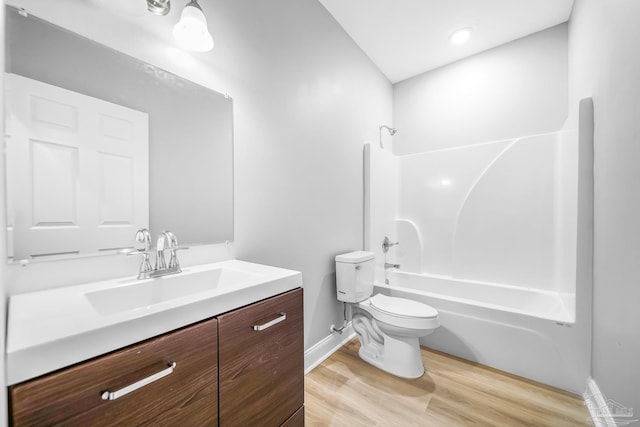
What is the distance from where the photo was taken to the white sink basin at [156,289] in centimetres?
86

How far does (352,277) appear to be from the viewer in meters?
1.98

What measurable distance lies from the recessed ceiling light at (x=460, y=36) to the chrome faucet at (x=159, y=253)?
2797 millimetres

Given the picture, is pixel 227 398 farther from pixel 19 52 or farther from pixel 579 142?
pixel 579 142

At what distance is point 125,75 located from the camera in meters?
1.03

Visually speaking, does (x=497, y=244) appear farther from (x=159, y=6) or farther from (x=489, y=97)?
(x=159, y=6)

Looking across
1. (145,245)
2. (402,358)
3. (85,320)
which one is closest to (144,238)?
(145,245)

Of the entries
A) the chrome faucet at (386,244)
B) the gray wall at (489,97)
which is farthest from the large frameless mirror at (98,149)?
the gray wall at (489,97)

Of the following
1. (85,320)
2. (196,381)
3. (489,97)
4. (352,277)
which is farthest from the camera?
(489,97)

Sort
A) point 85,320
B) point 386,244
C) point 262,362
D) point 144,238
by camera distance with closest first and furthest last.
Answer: point 85,320 < point 262,362 < point 144,238 < point 386,244

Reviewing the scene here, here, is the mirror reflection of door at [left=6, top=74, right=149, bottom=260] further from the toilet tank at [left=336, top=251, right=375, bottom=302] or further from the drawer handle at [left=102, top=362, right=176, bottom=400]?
the toilet tank at [left=336, top=251, right=375, bottom=302]

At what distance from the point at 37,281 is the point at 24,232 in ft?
0.53

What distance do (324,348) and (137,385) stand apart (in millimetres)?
1605

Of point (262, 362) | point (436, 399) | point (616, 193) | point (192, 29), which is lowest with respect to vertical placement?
point (436, 399)

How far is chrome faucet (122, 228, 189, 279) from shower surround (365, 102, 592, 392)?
176 centimetres
